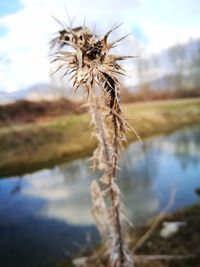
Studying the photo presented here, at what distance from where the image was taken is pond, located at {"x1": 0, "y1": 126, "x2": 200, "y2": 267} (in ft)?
38.1

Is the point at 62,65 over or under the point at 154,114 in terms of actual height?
over

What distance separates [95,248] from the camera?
11125mm

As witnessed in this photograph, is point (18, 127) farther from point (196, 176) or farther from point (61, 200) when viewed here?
point (196, 176)

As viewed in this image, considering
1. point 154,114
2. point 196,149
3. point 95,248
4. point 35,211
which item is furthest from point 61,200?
point 154,114

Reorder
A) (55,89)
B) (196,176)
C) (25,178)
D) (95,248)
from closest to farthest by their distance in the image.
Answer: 1. (95,248)
2. (196,176)
3. (25,178)
4. (55,89)

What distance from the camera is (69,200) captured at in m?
15.3

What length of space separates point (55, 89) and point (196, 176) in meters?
45.5

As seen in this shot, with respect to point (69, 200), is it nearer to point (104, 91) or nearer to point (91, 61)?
point (104, 91)

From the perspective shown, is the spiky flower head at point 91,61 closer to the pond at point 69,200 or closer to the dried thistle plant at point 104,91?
the dried thistle plant at point 104,91

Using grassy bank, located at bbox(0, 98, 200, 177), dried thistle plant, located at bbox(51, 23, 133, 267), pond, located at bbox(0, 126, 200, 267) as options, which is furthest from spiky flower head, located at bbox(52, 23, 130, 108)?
grassy bank, located at bbox(0, 98, 200, 177)

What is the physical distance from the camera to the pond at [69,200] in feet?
38.1

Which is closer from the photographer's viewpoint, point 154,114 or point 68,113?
point 68,113

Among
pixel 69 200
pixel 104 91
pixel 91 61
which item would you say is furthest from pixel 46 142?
pixel 91 61

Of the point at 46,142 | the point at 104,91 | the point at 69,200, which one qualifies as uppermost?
the point at 104,91
